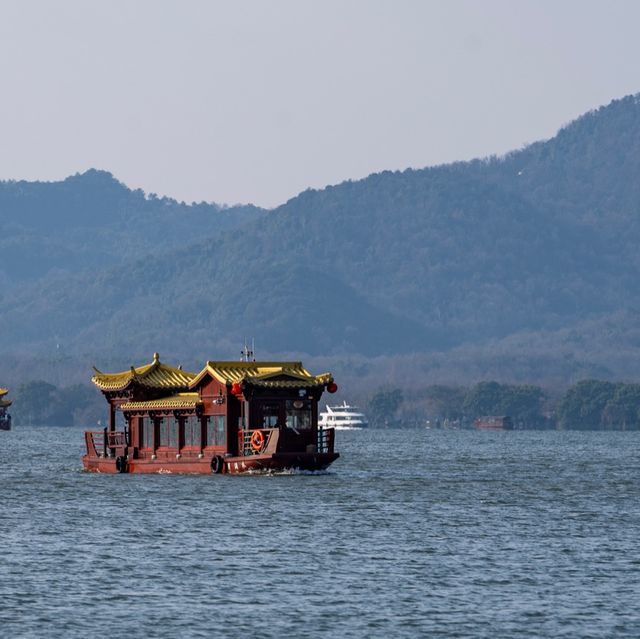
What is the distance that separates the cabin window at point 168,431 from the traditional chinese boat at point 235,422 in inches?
2.4

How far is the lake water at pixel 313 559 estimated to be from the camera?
56000 mm

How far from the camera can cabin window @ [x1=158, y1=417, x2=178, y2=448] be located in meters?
112

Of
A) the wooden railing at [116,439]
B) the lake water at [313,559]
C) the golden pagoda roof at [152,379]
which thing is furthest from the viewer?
the wooden railing at [116,439]

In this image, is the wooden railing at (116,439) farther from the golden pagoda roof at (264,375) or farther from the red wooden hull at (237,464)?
the golden pagoda roof at (264,375)

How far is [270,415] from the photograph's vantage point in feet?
350

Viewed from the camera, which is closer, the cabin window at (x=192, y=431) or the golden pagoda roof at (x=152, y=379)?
the cabin window at (x=192, y=431)

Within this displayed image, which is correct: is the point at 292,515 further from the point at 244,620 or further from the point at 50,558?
the point at 244,620

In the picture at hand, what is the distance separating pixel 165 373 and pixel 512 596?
196 ft

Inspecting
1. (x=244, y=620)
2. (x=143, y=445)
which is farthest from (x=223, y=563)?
(x=143, y=445)

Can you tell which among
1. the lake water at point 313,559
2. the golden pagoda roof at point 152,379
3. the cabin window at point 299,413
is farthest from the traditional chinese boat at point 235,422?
the lake water at point 313,559

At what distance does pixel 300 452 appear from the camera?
10688 centimetres

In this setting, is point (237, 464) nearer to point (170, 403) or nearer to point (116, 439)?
point (170, 403)

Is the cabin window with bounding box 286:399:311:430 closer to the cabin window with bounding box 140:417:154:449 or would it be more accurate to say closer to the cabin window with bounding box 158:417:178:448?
the cabin window with bounding box 158:417:178:448

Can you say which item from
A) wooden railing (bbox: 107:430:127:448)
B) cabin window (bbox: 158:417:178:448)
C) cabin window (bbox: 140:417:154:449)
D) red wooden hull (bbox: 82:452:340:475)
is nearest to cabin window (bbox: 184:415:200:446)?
cabin window (bbox: 158:417:178:448)
